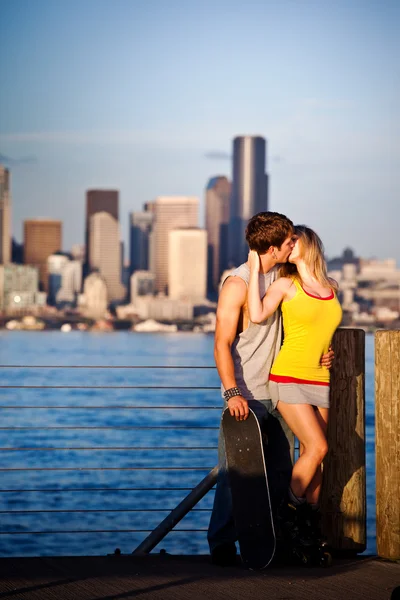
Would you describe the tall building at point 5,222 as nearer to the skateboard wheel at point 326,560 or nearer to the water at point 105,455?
the water at point 105,455

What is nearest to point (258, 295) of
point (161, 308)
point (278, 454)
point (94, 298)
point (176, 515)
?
point (278, 454)

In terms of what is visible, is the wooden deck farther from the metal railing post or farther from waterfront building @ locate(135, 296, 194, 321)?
waterfront building @ locate(135, 296, 194, 321)

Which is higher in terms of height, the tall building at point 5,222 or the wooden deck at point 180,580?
the tall building at point 5,222

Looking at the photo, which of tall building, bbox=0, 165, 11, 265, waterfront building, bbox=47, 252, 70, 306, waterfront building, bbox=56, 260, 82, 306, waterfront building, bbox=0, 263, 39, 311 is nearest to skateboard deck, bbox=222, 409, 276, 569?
waterfront building, bbox=56, 260, 82, 306

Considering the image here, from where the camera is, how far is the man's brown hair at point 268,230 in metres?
4.14

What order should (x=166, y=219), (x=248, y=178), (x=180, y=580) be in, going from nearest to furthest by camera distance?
(x=180, y=580), (x=166, y=219), (x=248, y=178)

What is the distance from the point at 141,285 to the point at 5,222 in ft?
66.1

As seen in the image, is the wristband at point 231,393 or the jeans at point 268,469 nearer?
the wristband at point 231,393

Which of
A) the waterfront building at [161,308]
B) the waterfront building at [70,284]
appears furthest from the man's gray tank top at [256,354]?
the waterfront building at [70,284]

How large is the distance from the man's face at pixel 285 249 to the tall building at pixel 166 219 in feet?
410

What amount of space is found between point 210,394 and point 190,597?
5048 cm

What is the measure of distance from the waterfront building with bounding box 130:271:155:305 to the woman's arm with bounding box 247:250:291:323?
363 feet

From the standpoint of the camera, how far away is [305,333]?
425 centimetres

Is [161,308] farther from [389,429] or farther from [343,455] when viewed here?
[389,429]
